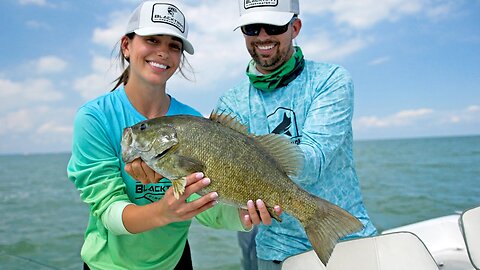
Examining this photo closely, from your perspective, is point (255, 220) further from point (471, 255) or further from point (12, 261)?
point (12, 261)

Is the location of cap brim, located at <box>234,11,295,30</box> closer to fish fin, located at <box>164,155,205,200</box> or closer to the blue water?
fish fin, located at <box>164,155,205,200</box>

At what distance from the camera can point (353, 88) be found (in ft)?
10.1

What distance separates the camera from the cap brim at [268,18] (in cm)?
297

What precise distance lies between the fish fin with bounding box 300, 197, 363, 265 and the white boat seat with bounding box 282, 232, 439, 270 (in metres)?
0.23

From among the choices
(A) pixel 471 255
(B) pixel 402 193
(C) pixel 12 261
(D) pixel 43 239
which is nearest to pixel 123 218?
(A) pixel 471 255

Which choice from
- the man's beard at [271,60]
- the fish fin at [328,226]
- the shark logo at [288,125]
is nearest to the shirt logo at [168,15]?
the man's beard at [271,60]

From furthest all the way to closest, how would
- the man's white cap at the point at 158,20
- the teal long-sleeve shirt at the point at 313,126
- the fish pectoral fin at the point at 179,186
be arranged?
the teal long-sleeve shirt at the point at 313,126 → the man's white cap at the point at 158,20 → the fish pectoral fin at the point at 179,186

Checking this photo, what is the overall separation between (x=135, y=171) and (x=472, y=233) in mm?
2383

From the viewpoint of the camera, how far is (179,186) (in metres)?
2.10

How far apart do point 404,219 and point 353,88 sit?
12277 millimetres

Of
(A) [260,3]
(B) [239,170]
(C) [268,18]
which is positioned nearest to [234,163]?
(B) [239,170]

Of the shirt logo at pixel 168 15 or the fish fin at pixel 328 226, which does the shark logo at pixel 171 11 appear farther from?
the fish fin at pixel 328 226

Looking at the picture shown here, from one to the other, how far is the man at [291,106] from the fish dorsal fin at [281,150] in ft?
1.26

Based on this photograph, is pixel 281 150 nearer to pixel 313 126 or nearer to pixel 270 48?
pixel 313 126
